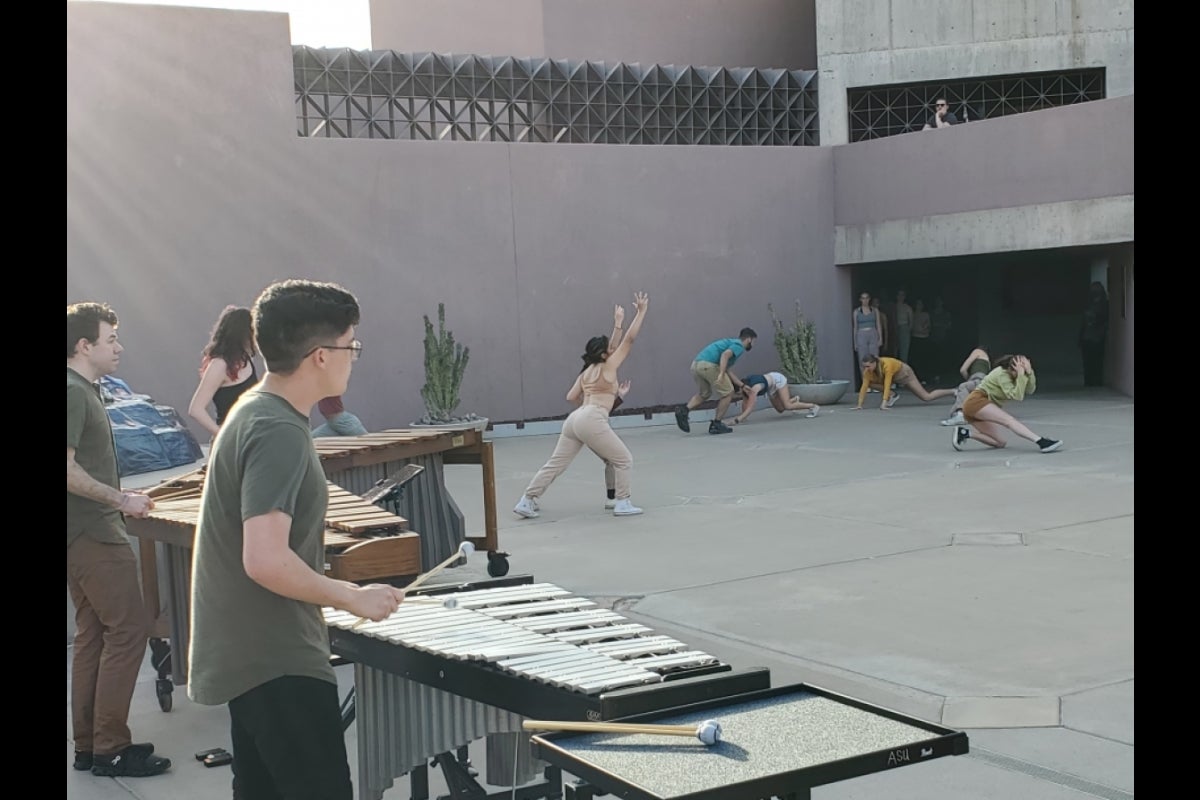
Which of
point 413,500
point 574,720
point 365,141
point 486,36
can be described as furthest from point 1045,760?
point 486,36

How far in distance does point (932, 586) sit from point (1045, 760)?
9.59 ft

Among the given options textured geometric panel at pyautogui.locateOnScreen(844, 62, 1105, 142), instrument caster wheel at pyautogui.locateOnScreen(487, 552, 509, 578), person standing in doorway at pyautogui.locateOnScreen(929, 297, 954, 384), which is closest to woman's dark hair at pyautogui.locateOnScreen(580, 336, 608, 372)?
instrument caster wheel at pyautogui.locateOnScreen(487, 552, 509, 578)

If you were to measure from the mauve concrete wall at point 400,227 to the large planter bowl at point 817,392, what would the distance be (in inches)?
53.3

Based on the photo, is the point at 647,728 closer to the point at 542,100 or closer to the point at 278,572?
the point at 278,572

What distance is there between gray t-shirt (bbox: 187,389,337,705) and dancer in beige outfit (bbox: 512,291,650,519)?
724 cm

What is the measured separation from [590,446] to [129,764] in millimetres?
5999

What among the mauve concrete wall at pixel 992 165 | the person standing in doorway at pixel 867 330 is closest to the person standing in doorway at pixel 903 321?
the person standing in doorway at pixel 867 330

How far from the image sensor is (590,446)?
35.6ft

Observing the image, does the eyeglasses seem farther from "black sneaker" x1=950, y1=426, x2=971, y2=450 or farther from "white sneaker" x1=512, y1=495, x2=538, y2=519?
"black sneaker" x1=950, y1=426, x2=971, y2=450

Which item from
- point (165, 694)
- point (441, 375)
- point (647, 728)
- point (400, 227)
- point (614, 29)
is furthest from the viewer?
point (614, 29)

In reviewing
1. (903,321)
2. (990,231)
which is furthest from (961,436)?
(903,321)

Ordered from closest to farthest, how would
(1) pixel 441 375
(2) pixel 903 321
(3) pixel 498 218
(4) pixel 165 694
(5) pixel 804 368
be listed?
(4) pixel 165 694 < (1) pixel 441 375 < (3) pixel 498 218 < (5) pixel 804 368 < (2) pixel 903 321

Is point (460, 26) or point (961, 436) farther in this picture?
point (460, 26)

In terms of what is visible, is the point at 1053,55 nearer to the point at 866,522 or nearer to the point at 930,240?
the point at 930,240
